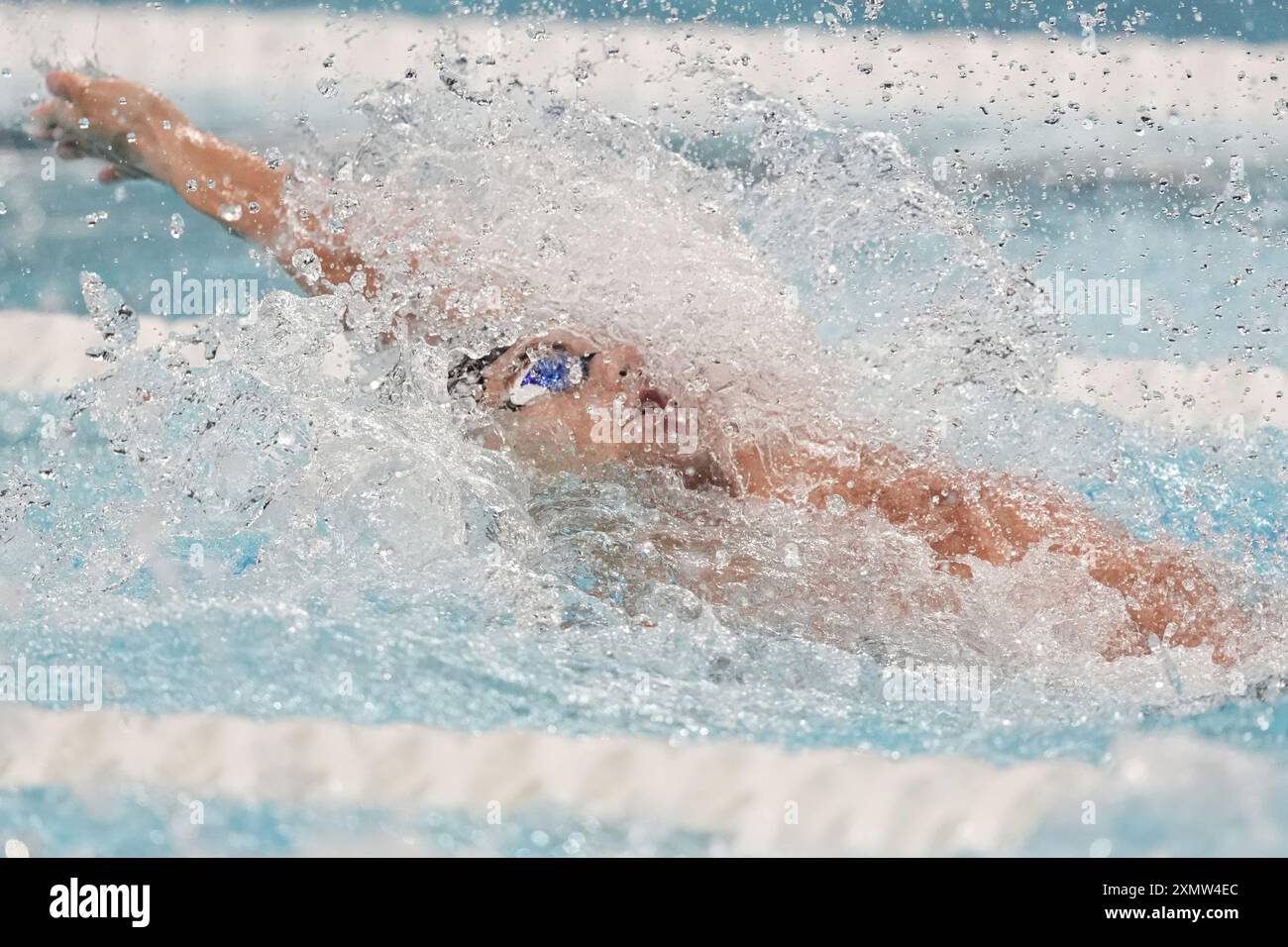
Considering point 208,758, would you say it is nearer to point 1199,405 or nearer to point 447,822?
point 447,822

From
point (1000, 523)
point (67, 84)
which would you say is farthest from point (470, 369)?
point (67, 84)

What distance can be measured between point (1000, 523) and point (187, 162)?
1073 millimetres

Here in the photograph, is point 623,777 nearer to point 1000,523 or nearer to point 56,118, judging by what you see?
point 1000,523

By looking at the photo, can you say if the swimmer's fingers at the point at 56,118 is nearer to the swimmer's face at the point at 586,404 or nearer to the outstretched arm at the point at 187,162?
the outstretched arm at the point at 187,162

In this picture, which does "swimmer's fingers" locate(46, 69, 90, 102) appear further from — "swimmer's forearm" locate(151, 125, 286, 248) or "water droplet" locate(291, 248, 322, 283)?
"water droplet" locate(291, 248, 322, 283)

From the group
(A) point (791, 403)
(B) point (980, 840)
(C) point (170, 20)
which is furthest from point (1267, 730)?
(C) point (170, 20)

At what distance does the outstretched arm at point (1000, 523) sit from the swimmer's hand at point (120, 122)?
0.85 metres

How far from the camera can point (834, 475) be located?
1297 mm

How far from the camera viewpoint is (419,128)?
1441mm

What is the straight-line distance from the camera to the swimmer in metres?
1.24

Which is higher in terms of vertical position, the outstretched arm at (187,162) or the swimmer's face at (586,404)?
the outstretched arm at (187,162)

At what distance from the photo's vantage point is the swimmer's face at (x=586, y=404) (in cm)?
127

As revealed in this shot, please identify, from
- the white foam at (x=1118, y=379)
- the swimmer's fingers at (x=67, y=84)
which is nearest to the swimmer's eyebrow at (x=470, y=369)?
the swimmer's fingers at (x=67, y=84)

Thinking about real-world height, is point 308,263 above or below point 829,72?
below
